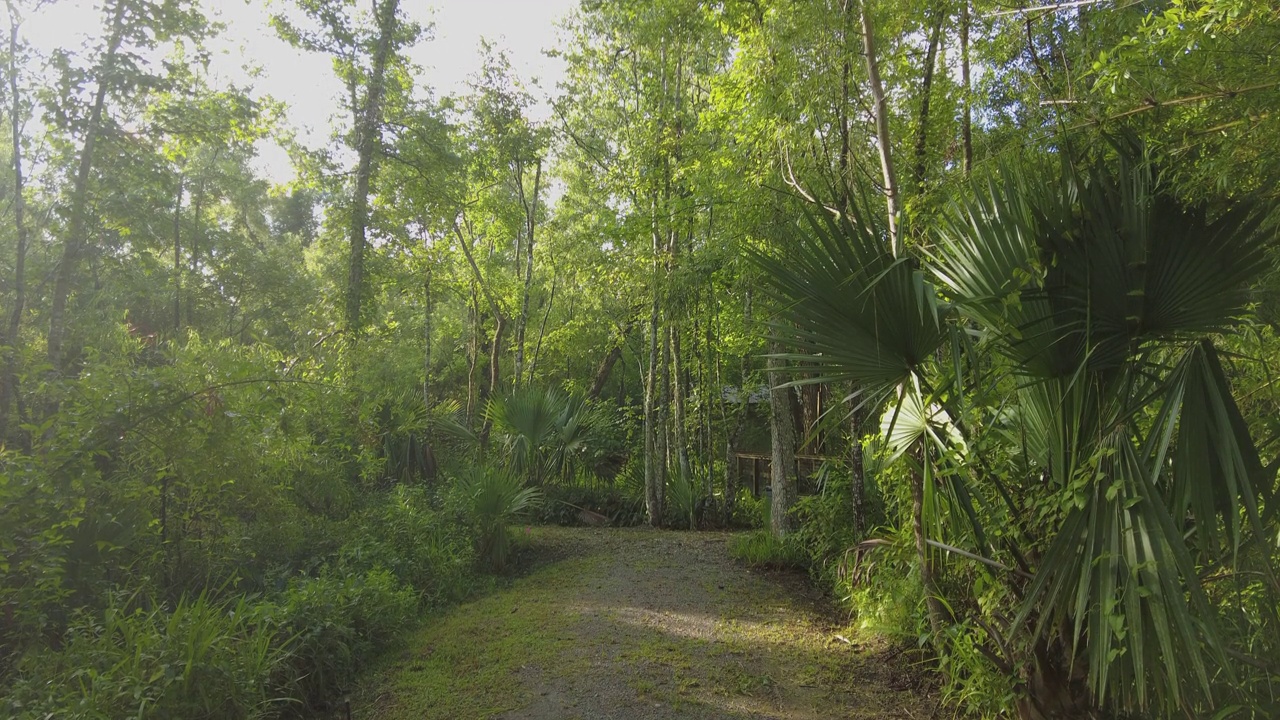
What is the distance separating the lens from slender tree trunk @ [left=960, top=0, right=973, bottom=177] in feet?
15.4

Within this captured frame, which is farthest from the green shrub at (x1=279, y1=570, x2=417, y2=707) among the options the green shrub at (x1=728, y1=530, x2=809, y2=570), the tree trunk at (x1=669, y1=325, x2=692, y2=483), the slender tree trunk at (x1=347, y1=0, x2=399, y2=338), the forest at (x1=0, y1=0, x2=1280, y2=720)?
the slender tree trunk at (x1=347, y1=0, x2=399, y2=338)

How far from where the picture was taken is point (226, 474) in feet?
17.0

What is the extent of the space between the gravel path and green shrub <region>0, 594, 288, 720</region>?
0.71 m

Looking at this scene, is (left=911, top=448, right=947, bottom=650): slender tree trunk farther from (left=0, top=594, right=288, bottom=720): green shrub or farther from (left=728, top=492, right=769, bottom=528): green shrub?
(left=728, top=492, right=769, bottom=528): green shrub

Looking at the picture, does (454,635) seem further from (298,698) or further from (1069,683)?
(1069,683)

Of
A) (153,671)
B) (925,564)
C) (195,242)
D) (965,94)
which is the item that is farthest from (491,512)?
(195,242)

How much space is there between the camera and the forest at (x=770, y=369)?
96.3 inches

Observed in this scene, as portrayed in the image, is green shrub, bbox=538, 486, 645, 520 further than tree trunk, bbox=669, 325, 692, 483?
Yes

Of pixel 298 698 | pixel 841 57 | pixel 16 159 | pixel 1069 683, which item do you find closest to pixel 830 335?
pixel 1069 683

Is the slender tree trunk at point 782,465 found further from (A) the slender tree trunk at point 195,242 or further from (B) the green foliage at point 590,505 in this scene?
(A) the slender tree trunk at point 195,242

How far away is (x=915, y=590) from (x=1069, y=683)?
65.2 inches

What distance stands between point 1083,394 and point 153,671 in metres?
4.43

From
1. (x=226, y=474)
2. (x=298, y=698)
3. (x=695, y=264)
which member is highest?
(x=695, y=264)

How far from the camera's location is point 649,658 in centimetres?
459
